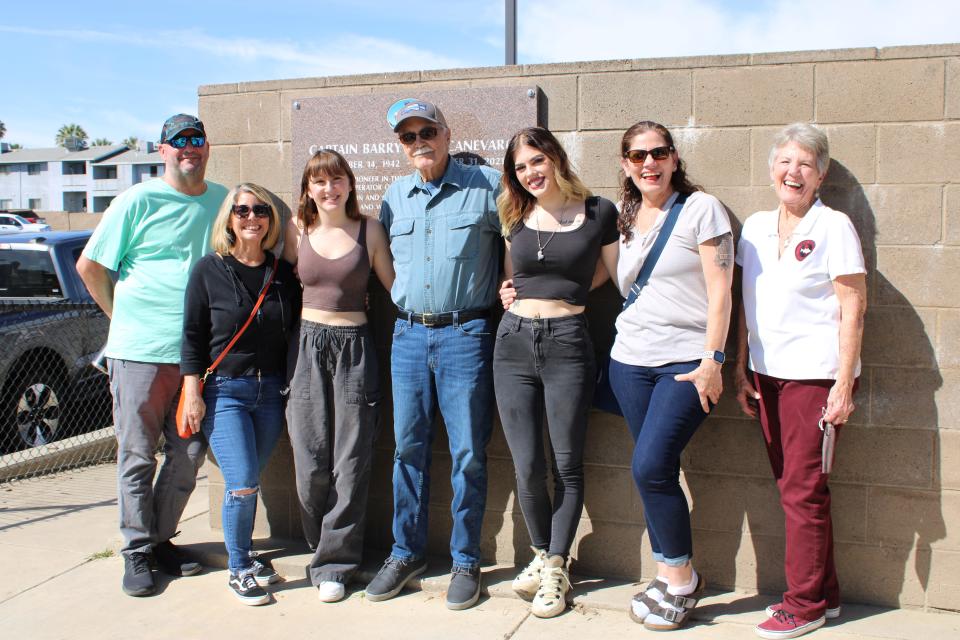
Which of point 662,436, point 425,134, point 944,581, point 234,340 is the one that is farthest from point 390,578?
point 944,581

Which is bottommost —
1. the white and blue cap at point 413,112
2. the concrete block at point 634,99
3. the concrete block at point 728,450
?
the concrete block at point 728,450

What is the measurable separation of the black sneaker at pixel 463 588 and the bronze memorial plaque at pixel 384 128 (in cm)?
174

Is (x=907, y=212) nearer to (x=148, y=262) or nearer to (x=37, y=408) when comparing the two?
(x=148, y=262)

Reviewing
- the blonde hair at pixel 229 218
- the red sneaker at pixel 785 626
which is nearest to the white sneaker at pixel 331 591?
the blonde hair at pixel 229 218

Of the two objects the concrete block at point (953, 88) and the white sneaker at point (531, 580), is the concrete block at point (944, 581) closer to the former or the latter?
the white sneaker at point (531, 580)

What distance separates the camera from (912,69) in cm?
336

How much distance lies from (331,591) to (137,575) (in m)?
0.92

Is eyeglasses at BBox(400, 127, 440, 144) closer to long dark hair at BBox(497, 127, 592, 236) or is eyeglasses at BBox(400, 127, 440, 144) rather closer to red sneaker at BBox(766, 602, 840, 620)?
long dark hair at BBox(497, 127, 592, 236)

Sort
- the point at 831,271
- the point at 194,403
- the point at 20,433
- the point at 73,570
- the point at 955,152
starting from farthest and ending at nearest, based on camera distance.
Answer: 1. the point at 20,433
2. the point at 73,570
3. the point at 194,403
4. the point at 955,152
5. the point at 831,271

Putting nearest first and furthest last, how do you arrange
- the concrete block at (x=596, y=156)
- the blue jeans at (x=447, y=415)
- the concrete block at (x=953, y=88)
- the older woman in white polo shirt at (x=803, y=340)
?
the older woman in white polo shirt at (x=803, y=340)
the concrete block at (x=953, y=88)
the blue jeans at (x=447, y=415)
the concrete block at (x=596, y=156)

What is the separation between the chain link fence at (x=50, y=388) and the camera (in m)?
5.95

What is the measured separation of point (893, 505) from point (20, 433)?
19.0ft

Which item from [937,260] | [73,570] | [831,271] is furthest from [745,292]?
[73,570]

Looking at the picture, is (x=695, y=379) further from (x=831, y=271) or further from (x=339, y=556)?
(x=339, y=556)
